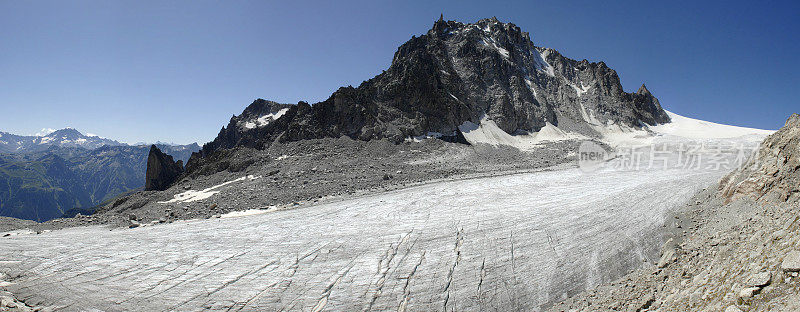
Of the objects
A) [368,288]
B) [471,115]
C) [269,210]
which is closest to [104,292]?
[368,288]

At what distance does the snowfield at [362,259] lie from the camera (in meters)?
6.69

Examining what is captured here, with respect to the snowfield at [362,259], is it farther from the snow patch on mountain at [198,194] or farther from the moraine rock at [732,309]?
the snow patch on mountain at [198,194]

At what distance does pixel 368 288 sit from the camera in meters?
7.06

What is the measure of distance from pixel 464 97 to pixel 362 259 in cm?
5608

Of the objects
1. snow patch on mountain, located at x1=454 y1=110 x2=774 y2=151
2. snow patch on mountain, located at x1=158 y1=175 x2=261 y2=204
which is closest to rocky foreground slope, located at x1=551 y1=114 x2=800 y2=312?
snow patch on mountain, located at x1=158 y1=175 x2=261 y2=204

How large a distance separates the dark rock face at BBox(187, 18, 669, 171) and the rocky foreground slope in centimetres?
3356

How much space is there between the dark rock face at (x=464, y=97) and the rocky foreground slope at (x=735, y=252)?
1321 inches

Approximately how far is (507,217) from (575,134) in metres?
60.9

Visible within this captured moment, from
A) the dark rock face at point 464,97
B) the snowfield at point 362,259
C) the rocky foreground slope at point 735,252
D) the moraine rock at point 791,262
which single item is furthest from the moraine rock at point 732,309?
the dark rock face at point 464,97

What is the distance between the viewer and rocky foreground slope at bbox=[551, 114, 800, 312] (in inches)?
148

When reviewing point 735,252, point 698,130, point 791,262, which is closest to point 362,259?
point 791,262

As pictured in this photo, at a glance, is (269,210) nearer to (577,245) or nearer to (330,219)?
(330,219)

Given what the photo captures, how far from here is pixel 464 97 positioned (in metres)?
60.5

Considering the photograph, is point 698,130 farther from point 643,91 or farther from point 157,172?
point 157,172
